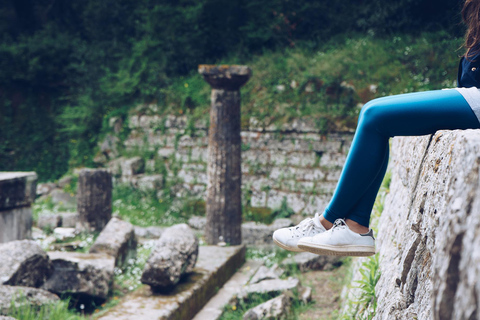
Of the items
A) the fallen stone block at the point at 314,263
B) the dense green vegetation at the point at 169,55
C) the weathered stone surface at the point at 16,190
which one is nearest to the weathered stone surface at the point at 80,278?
the weathered stone surface at the point at 16,190

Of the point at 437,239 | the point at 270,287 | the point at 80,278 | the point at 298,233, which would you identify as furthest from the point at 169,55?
the point at 437,239

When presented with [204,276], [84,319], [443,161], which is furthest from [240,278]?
[443,161]

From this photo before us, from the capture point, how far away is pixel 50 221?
26.0 ft

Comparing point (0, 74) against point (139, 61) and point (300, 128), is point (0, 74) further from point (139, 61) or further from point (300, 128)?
point (300, 128)

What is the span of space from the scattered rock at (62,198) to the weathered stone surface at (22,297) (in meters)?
6.06

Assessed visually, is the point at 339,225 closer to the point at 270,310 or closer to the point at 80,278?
the point at 270,310

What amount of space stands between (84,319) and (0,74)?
960 cm

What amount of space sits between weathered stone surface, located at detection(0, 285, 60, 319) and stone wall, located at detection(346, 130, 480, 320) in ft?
9.09

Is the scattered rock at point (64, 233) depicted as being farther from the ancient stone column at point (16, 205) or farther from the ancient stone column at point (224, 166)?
the ancient stone column at point (224, 166)

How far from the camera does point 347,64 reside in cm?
929

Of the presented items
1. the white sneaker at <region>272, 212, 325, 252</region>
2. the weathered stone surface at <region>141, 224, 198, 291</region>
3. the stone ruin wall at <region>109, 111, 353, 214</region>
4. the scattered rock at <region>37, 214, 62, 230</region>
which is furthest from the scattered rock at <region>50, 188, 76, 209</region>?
the white sneaker at <region>272, 212, 325, 252</region>

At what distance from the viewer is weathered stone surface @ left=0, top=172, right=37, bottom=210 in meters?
5.98

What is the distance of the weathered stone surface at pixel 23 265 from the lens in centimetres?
408

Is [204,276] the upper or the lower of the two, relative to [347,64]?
lower
